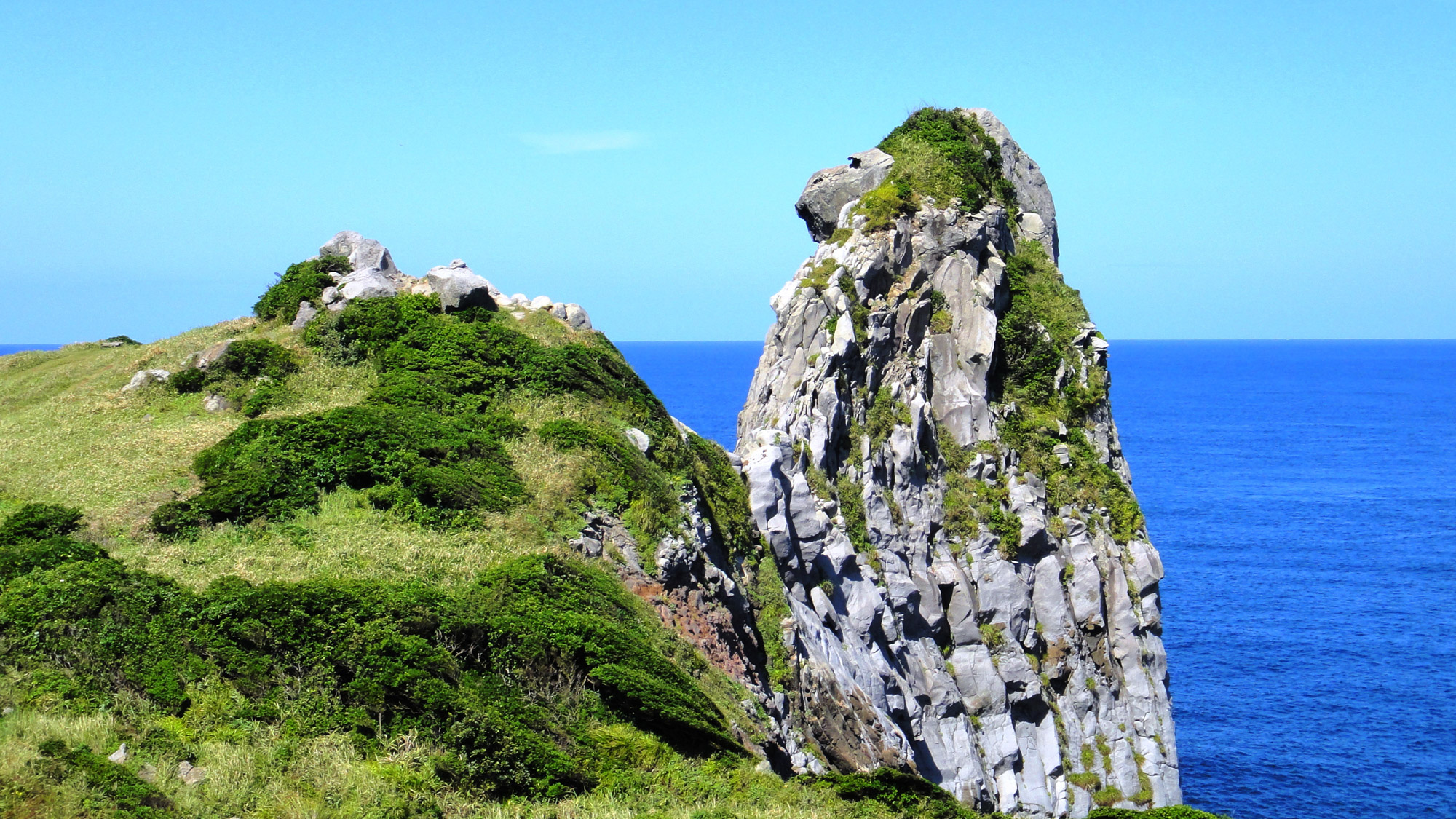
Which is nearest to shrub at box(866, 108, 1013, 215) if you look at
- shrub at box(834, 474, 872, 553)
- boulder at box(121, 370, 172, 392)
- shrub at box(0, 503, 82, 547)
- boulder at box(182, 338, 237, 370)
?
shrub at box(834, 474, 872, 553)

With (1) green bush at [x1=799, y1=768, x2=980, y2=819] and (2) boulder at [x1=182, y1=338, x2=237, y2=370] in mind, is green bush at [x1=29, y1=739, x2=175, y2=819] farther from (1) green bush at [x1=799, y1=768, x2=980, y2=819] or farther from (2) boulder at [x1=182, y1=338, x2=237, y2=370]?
(2) boulder at [x1=182, y1=338, x2=237, y2=370]

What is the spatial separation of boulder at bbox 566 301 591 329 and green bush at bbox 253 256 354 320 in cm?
804

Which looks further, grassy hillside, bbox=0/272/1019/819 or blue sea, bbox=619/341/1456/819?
blue sea, bbox=619/341/1456/819

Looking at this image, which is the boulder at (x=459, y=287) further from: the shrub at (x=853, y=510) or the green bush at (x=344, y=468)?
the shrub at (x=853, y=510)

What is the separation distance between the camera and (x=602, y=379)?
32.2 m

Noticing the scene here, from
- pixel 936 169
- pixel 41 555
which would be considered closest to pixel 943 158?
pixel 936 169

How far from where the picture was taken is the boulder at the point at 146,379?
31859mm

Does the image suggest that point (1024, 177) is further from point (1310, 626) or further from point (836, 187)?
point (1310, 626)

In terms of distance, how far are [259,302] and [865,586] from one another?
76.9 feet

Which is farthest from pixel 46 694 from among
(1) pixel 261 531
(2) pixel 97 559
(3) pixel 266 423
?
(3) pixel 266 423

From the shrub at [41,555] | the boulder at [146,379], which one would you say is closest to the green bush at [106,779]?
the shrub at [41,555]

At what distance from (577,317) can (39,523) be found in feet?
59.8

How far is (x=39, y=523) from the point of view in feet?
70.5

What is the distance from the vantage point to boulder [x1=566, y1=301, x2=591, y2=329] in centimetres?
3638
